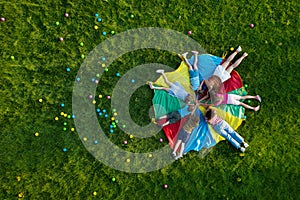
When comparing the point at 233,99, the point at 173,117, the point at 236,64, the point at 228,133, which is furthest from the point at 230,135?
the point at 236,64

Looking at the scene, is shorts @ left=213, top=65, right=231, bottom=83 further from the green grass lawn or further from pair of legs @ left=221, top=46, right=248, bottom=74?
the green grass lawn

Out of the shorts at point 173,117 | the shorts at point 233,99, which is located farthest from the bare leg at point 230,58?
the shorts at point 173,117

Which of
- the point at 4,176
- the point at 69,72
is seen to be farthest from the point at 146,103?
the point at 4,176

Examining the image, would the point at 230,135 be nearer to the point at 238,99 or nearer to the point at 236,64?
the point at 238,99

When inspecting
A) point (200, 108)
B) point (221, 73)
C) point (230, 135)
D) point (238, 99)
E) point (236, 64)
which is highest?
point (236, 64)

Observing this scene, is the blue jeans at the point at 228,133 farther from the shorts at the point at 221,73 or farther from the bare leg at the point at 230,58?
the bare leg at the point at 230,58

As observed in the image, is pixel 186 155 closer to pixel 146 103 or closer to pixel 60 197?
pixel 146 103

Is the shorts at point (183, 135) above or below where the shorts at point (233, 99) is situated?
below
